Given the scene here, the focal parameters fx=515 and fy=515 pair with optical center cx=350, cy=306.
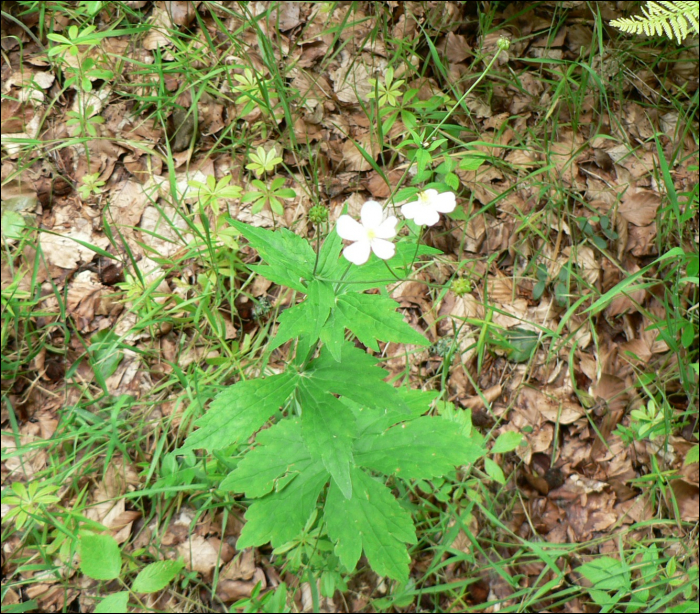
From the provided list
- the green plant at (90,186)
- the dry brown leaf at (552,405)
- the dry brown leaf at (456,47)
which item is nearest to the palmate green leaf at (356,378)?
the dry brown leaf at (552,405)

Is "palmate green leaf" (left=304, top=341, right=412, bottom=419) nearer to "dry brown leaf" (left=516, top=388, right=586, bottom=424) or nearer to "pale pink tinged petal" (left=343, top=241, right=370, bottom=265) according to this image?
"pale pink tinged petal" (left=343, top=241, right=370, bottom=265)

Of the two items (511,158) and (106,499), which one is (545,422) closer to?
(511,158)

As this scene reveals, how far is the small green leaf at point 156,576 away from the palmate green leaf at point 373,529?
89 centimetres

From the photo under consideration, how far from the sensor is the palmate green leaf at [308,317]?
1.44 meters

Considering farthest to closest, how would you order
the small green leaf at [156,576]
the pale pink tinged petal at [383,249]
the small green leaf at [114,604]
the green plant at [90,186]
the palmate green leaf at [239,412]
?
the green plant at [90,186], the small green leaf at [156,576], the small green leaf at [114,604], the palmate green leaf at [239,412], the pale pink tinged petal at [383,249]

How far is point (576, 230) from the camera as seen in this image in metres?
2.64

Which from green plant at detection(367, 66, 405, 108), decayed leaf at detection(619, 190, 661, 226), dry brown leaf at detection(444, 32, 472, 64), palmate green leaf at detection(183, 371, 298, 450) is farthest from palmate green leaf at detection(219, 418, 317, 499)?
dry brown leaf at detection(444, 32, 472, 64)

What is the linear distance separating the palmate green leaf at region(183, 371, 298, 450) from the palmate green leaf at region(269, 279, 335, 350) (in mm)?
184

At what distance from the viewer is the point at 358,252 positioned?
4.20ft

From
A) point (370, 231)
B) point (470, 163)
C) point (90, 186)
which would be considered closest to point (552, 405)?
point (470, 163)

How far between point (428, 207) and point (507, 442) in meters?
1.42

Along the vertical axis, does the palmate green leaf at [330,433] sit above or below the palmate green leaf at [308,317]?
below

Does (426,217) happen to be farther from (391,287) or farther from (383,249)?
(391,287)

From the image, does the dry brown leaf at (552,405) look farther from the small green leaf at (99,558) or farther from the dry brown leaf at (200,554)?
the small green leaf at (99,558)
